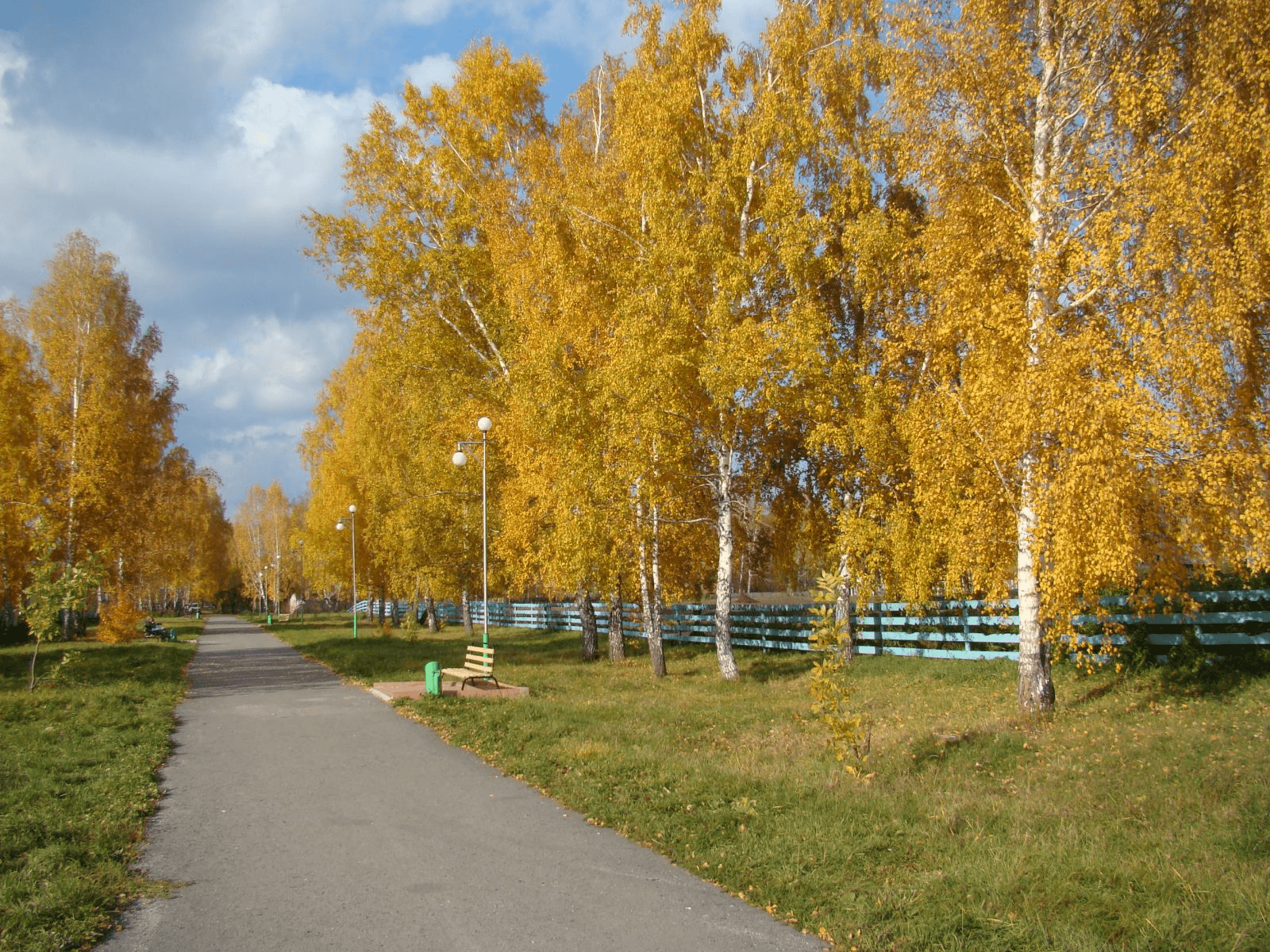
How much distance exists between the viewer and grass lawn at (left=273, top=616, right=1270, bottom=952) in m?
4.69

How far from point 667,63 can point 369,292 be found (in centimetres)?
909

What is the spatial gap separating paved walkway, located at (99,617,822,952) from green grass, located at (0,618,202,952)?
0.24 metres

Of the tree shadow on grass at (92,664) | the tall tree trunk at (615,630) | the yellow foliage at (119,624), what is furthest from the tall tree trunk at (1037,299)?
the yellow foliage at (119,624)

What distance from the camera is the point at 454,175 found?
22141 millimetres

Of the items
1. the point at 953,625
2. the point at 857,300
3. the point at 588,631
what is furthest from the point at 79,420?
the point at 953,625

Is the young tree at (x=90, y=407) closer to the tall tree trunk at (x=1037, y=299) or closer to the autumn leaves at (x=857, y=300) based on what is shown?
the autumn leaves at (x=857, y=300)

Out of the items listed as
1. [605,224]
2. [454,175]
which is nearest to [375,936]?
[605,224]

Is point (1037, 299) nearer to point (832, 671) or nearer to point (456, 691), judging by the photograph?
point (832, 671)

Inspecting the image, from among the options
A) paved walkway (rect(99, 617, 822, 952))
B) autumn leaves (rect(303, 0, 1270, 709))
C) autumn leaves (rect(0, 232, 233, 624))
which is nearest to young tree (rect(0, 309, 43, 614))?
autumn leaves (rect(0, 232, 233, 624))

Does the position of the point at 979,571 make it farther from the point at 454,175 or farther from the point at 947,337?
the point at 454,175

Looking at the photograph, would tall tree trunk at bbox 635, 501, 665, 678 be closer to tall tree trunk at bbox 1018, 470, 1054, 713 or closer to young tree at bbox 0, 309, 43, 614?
tall tree trunk at bbox 1018, 470, 1054, 713

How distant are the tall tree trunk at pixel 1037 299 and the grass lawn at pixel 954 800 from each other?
20.9 inches

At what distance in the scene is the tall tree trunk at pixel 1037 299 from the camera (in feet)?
34.4

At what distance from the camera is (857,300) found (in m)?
17.2
